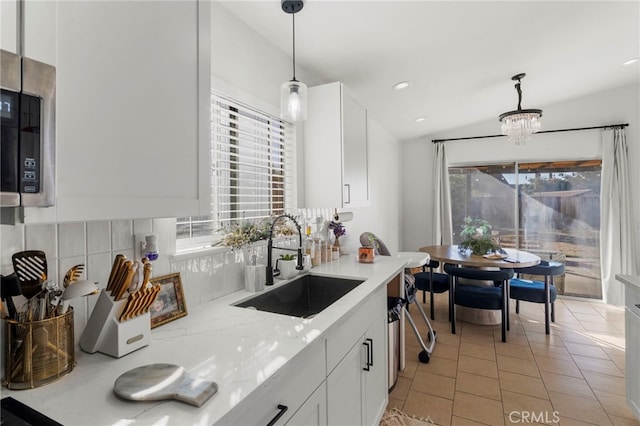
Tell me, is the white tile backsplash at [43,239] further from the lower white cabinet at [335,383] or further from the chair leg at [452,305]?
the chair leg at [452,305]

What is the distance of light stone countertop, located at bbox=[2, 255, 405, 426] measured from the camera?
0.70 metres

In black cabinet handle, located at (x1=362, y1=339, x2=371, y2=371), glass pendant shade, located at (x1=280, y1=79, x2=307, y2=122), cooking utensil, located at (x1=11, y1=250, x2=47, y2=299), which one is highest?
glass pendant shade, located at (x1=280, y1=79, x2=307, y2=122)

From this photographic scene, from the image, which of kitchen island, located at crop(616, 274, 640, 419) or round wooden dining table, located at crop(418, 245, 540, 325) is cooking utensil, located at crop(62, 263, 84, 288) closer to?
kitchen island, located at crop(616, 274, 640, 419)

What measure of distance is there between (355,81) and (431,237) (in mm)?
3484

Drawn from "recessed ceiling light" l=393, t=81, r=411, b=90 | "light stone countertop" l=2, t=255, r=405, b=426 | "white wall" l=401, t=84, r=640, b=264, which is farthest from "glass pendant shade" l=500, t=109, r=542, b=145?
"light stone countertop" l=2, t=255, r=405, b=426

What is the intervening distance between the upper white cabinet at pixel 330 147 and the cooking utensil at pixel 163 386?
1593mm

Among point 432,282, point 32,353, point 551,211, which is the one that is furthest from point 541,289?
point 32,353

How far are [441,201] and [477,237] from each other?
145cm

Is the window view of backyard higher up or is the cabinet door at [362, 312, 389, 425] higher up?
the window view of backyard

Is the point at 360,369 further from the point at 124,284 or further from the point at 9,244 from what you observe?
the point at 9,244

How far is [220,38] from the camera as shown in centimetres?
162

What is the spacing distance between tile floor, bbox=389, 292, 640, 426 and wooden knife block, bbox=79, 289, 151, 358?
6.17ft

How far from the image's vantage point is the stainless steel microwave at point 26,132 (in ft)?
1.89

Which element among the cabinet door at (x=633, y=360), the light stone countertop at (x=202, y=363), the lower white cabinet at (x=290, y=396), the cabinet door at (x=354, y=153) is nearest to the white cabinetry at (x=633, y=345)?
the cabinet door at (x=633, y=360)
